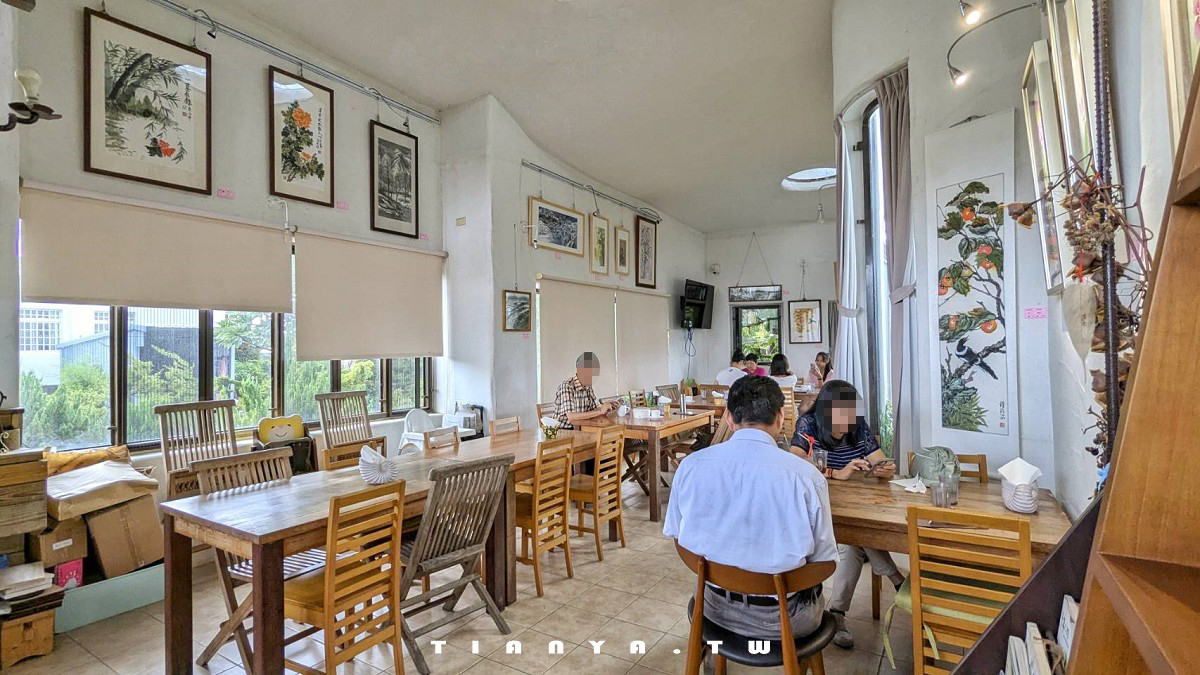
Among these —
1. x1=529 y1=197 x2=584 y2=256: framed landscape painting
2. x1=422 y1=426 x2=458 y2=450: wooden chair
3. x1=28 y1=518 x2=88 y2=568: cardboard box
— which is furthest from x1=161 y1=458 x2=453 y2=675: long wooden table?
x1=529 y1=197 x2=584 y2=256: framed landscape painting

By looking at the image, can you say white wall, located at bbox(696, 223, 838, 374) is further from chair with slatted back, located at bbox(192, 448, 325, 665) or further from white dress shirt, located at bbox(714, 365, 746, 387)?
chair with slatted back, located at bbox(192, 448, 325, 665)

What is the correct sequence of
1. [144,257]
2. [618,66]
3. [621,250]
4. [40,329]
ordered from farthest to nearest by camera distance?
1. [621,250]
2. [618,66]
3. [144,257]
4. [40,329]

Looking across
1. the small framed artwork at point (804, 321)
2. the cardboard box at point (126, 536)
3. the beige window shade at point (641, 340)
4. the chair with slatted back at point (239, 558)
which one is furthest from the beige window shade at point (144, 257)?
the small framed artwork at point (804, 321)

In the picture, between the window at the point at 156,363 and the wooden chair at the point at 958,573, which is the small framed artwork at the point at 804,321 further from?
the window at the point at 156,363

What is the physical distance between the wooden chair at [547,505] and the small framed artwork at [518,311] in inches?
102

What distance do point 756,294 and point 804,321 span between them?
100 cm

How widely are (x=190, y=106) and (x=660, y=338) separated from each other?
6.96 m

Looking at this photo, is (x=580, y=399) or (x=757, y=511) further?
(x=580, y=399)

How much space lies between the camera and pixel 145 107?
4004 millimetres

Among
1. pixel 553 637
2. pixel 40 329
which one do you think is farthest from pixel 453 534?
pixel 40 329

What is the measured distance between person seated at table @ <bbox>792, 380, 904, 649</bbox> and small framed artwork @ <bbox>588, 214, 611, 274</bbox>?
491 centimetres

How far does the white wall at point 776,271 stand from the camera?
9.92 m

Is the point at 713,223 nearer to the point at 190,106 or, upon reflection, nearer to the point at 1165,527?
the point at 190,106

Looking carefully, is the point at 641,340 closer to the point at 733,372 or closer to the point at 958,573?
the point at 733,372
